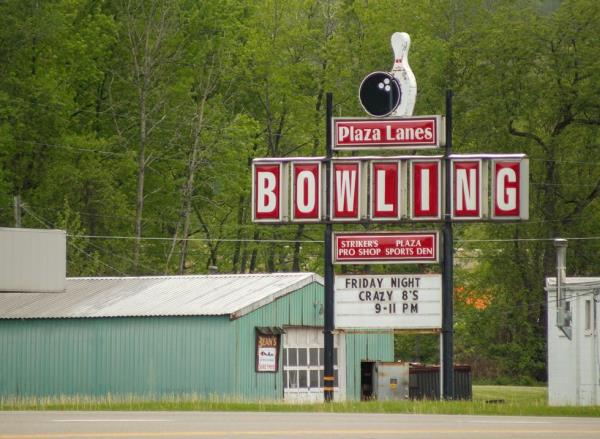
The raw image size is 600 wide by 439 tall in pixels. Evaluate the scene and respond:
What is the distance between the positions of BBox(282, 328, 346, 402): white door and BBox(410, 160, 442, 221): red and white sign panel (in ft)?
35.9

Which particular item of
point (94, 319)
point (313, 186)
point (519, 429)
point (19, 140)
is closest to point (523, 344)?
point (19, 140)

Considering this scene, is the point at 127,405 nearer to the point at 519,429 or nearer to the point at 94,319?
the point at 94,319

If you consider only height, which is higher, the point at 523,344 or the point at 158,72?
the point at 158,72

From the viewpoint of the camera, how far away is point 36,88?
211 ft

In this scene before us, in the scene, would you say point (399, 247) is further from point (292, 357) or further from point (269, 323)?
point (292, 357)

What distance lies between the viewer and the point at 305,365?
48281mm

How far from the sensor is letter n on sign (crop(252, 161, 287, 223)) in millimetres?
38812

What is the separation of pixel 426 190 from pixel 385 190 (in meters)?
1.01

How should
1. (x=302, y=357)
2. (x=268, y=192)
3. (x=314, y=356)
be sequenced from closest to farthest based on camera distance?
(x=268, y=192)
(x=302, y=357)
(x=314, y=356)

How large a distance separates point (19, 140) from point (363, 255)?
31.2 m

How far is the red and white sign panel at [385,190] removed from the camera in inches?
1480

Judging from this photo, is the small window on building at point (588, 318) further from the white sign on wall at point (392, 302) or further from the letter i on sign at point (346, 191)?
the letter i on sign at point (346, 191)

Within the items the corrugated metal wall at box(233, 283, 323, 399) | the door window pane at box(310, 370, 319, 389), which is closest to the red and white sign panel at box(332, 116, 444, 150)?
the corrugated metal wall at box(233, 283, 323, 399)

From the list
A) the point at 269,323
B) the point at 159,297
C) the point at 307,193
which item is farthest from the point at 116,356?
the point at 307,193
